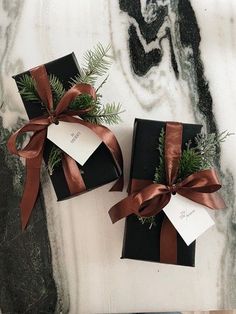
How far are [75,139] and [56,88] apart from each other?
13 centimetres

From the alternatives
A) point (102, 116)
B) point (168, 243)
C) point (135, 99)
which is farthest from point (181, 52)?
point (168, 243)

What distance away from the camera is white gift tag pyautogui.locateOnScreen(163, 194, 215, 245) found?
3.40 ft

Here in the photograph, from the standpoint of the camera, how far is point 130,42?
3.94 ft

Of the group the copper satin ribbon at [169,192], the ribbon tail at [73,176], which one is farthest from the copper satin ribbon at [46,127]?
the copper satin ribbon at [169,192]

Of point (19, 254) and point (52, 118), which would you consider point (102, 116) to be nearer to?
point (52, 118)

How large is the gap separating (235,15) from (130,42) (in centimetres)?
34

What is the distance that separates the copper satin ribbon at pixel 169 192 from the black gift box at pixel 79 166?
0.25ft

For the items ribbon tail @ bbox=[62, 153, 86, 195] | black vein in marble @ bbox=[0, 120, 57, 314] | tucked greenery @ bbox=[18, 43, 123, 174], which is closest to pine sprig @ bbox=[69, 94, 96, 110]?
tucked greenery @ bbox=[18, 43, 123, 174]

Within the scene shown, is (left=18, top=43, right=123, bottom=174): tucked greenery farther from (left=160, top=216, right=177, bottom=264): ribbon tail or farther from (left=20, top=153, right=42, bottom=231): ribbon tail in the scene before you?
(left=160, top=216, right=177, bottom=264): ribbon tail

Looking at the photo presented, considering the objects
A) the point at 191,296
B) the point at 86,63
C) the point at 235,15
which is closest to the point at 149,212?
the point at 191,296

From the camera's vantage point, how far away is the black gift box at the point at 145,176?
3.42 feet

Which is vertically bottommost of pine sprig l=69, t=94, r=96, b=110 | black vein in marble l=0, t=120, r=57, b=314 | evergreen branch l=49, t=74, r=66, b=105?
black vein in marble l=0, t=120, r=57, b=314

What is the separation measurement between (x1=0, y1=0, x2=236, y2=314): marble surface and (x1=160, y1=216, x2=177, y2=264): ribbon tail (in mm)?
→ 123

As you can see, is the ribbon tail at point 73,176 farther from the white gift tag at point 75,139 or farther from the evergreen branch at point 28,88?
the evergreen branch at point 28,88
